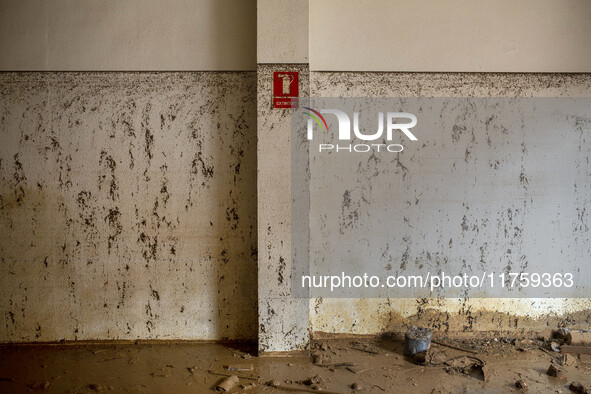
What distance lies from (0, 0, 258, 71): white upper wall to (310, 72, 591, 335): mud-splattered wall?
76 cm

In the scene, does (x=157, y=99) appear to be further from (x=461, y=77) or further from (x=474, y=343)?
(x=474, y=343)

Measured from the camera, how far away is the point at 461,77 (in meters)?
3.13

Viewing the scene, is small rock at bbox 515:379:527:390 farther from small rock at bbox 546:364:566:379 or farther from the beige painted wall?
the beige painted wall

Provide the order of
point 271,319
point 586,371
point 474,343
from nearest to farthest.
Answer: point 586,371 → point 271,319 → point 474,343

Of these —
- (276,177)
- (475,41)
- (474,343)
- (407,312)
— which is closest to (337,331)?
(407,312)

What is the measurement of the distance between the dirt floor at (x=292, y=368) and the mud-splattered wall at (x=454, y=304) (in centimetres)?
15

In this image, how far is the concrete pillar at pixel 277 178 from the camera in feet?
9.38

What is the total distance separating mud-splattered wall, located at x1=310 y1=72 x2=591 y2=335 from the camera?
3127mm

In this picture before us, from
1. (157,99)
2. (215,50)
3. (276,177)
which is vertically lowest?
(276,177)

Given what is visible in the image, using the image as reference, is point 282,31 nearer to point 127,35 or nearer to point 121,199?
point 127,35

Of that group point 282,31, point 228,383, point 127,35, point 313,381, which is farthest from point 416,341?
point 127,35

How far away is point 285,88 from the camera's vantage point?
2910mm

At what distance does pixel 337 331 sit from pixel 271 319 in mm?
636

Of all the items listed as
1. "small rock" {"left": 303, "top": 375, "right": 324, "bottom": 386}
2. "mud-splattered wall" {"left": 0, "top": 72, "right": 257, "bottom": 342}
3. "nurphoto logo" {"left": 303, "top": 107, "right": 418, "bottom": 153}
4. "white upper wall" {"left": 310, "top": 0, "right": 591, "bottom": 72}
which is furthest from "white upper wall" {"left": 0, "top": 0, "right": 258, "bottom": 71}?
"small rock" {"left": 303, "top": 375, "right": 324, "bottom": 386}
